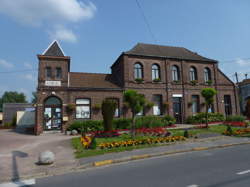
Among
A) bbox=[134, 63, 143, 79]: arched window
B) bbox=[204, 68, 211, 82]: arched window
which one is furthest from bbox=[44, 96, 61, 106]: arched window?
bbox=[204, 68, 211, 82]: arched window

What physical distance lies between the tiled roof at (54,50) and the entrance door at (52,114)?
4.35 meters

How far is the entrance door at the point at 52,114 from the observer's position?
15445mm

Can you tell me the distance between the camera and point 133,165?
616cm

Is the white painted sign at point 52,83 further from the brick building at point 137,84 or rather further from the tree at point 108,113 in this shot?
the tree at point 108,113

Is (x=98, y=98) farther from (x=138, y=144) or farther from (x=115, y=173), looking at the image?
(x=115, y=173)

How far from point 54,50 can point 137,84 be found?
351 inches

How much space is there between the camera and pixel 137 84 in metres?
18.1

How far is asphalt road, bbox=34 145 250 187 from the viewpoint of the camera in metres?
4.26

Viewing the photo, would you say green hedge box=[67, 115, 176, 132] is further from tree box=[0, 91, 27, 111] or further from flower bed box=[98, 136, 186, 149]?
tree box=[0, 91, 27, 111]

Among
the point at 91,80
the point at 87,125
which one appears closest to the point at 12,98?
the point at 91,80

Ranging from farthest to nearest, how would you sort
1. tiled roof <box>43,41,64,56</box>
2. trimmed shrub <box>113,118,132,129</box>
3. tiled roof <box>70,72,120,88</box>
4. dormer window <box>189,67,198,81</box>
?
dormer window <box>189,67,198,81</box>
tiled roof <box>70,72,120,88</box>
tiled roof <box>43,41,64,56</box>
trimmed shrub <box>113,118,132,129</box>

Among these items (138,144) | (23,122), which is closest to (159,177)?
(138,144)

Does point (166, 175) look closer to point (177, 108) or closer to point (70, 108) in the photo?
point (70, 108)

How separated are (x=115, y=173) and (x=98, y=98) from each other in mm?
11937
